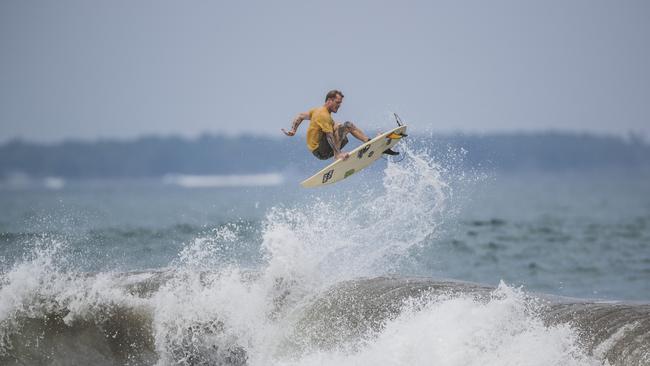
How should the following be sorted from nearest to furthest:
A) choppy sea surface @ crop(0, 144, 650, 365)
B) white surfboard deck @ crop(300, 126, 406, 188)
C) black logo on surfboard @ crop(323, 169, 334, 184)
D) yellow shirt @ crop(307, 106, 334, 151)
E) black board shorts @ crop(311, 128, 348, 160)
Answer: choppy sea surface @ crop(0, 144, 650, 365) < yellow shirt @ crop(307, 106, 334, 151) < black board shorts @ crop(311, 128, 348, 160) < white surfboard deck @ crop(300, 126, 406, 188) < black logo on surfboard @ crop(323, 169, 334, 184)

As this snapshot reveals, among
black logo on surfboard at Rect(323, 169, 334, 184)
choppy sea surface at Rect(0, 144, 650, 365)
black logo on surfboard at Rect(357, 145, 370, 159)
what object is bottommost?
choppy sea surface at Rect(0, 144, 650, 365)

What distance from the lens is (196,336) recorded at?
1474 cm

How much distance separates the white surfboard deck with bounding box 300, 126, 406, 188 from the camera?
1681 centimetres

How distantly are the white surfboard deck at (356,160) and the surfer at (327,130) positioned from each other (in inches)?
7.7

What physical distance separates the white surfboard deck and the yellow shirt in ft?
1.69

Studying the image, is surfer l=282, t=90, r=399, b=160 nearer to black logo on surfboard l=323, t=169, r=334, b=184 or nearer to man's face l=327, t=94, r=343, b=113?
man's face l=327, t=94, r=343, b=113

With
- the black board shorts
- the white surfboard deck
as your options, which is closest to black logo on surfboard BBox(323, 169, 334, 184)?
the white surfboard deck

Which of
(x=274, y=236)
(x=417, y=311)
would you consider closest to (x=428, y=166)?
(x=274, y=236)

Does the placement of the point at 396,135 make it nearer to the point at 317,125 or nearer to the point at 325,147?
the point at 325,147

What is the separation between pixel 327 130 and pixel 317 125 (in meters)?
0.24

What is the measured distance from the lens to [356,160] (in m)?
17.2

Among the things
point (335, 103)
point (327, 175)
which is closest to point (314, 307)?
point (327, 175)

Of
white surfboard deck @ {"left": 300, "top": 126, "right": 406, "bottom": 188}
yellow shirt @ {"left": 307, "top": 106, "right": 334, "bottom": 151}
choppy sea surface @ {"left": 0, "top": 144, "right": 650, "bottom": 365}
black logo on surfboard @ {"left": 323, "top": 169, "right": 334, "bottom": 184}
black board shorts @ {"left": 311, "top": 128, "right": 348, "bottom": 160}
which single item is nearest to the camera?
choppy sea surface @ {"left": 0, "top": 144, "right": 650, "bottom": 365}

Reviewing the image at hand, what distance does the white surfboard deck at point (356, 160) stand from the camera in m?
16.8
